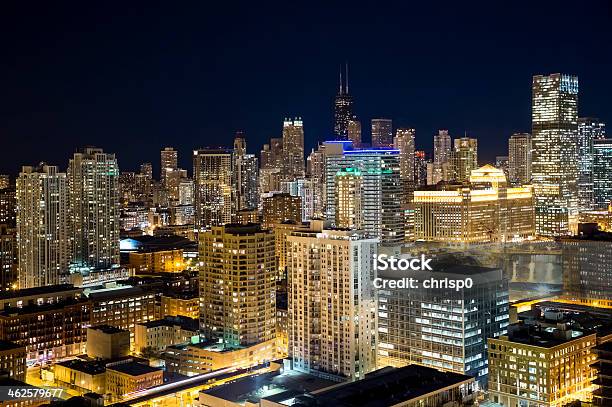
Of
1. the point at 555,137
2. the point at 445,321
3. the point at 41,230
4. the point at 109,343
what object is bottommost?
the point at 109,343

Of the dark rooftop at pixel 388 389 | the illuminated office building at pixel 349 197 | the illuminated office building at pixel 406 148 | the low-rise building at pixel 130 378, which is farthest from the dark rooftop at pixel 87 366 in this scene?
the illuminated office building at pixel 406 148

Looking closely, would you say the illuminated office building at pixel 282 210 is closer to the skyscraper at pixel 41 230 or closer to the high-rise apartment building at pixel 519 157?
the skyscraper at pixel 41 230

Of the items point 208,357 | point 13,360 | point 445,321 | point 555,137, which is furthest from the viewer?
point 555,137

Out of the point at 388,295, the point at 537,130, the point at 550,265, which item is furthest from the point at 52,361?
the point at 537,130

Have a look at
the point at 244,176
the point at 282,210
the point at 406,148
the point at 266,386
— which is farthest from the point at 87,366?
the point at 406,148

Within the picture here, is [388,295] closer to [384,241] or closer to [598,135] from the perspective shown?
[384,241]

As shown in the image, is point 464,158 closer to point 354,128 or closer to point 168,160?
point 354,128

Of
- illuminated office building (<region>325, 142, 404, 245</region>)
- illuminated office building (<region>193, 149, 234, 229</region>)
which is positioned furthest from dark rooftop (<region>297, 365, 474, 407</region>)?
illuminated office building (<region>193, 149, 234, 229</region>)
